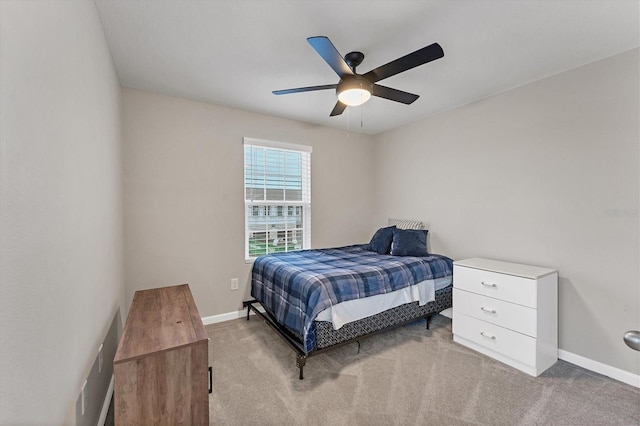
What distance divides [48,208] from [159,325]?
0.97 metres

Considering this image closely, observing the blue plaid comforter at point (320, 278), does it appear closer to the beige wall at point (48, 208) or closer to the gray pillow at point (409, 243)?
the gray pillow at point (409, 243)

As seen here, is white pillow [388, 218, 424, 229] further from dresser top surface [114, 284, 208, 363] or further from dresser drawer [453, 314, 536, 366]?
dresser top surface [114, 284, 208, 363]

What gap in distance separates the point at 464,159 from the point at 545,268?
55.7 inches

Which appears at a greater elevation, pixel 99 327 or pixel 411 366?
pixel 99 327

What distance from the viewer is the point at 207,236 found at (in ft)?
10.6

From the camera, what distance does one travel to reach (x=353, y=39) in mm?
2008

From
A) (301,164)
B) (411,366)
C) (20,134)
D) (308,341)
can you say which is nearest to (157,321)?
(308,341)

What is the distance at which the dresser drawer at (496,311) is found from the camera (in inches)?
89.4

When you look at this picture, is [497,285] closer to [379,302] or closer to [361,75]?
[379,302]

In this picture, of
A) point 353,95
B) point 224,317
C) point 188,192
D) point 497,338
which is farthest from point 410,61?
point 224,317

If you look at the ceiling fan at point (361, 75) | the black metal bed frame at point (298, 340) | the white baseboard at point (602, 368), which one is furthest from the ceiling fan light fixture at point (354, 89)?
the white baseboard at point (602, 368)

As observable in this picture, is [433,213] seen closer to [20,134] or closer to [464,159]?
[464,159]

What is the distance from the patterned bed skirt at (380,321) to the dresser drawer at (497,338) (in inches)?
12.7

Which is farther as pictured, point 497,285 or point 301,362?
point 497,285
